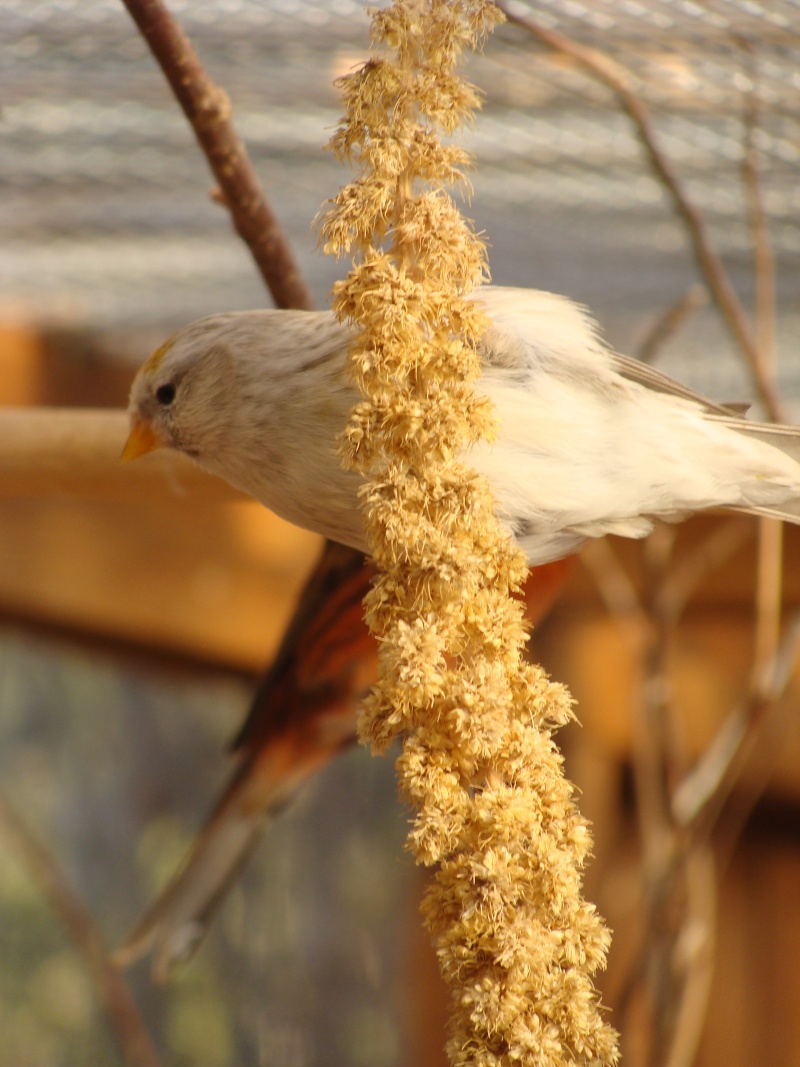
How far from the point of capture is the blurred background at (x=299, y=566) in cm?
108

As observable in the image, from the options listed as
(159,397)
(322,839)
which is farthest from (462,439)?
(322,839)

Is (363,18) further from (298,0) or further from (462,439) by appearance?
(462,439)

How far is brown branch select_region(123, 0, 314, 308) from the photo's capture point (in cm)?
69

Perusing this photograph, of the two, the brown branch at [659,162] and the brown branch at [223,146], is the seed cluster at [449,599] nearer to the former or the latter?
the brown branch at [223,146]

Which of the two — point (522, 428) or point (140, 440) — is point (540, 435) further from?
point (140, 440)

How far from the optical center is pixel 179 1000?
6.73 ft

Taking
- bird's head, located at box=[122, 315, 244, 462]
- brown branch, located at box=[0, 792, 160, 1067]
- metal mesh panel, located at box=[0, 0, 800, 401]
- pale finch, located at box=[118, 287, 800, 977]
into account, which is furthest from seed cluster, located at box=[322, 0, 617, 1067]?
brown branch, located at box=[0, 792, 160, 1067]

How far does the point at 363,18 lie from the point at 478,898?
83cm

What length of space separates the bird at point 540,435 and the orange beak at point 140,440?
3.5 inches

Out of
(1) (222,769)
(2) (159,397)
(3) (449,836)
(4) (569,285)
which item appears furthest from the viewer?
(1) (222,769)

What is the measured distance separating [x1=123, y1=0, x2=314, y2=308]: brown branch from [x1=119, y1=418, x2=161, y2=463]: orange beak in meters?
0.23

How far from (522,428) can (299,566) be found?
1.28 m

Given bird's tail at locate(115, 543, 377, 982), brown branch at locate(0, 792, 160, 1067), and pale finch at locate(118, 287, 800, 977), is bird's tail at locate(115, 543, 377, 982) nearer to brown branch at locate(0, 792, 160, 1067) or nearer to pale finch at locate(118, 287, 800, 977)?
brown branch at locate(0, 792, 160, 1067)

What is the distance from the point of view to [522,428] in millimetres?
589
